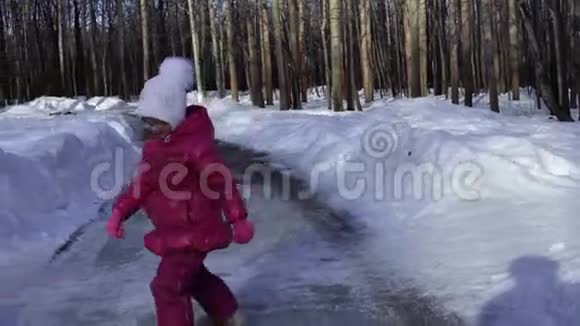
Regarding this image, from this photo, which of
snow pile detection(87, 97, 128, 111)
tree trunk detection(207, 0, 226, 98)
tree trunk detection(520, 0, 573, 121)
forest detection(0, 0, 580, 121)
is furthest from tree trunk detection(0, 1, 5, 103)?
tree trunk detection(520, 0, 573, 121)

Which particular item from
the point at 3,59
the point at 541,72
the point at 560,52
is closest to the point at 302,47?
the point at 560,52

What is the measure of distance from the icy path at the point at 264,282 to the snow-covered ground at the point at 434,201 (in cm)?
28

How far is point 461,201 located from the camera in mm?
8117

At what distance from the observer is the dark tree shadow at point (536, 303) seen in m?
4.13

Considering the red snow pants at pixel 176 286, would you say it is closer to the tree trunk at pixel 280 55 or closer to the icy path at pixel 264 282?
the icy path at pixel 264 282

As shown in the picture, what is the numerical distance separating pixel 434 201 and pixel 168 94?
5108 mm

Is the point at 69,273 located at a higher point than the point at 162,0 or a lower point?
lower

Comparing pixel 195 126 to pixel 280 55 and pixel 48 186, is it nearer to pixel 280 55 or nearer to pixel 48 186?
pixel 48 186

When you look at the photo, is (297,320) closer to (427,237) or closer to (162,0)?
(427,237)

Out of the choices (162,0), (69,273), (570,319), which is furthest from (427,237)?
(162,0)

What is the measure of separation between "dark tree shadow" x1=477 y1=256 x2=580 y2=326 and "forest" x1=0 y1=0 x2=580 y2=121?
1283 cm

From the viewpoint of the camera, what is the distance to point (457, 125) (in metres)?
15.4

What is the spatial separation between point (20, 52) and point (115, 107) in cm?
2340

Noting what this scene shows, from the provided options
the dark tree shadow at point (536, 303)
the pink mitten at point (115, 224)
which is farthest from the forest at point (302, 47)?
the pink mitten at point (115, 224)
